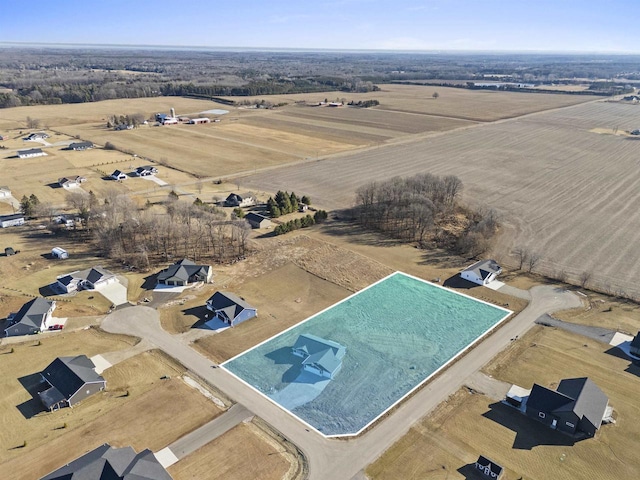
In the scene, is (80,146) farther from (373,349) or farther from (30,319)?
(373,349)

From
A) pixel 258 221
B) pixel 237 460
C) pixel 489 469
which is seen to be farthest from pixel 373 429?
pixel 258 221

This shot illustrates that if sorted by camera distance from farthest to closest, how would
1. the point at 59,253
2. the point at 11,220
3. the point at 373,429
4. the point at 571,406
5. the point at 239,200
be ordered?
the point at 239,200
the point at 11,220
the point at 59,253
the point at 373,429
the point at 571,406

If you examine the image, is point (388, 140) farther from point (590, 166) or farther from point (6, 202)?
point (6, 202)

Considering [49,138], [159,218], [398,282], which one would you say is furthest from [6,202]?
[398,282]

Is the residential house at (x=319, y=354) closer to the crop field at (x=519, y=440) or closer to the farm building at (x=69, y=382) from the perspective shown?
the crop field at (x=519, y=440)

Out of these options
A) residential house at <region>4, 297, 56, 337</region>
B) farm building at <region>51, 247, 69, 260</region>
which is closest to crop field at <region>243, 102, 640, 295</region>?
farm building at <region>51, 247, 69, 260</region>
